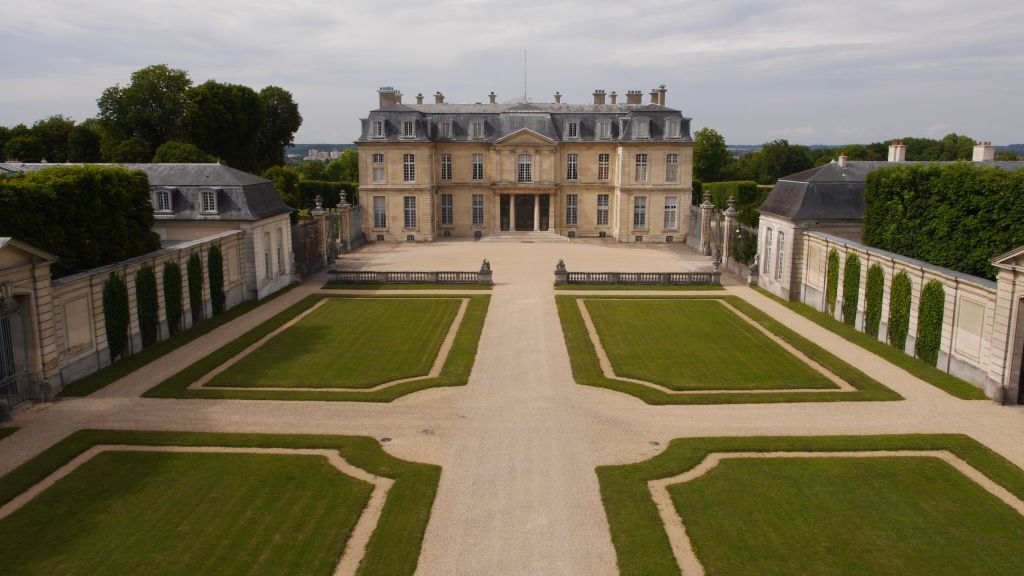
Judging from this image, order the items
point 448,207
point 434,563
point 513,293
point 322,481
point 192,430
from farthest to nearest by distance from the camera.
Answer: point 448,207
point 513,293
point 192,430
point 322,481
point 434,563

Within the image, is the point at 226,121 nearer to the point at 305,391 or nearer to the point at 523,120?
the point at 523,120

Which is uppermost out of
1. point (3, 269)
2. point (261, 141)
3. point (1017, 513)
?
point (261, 141)

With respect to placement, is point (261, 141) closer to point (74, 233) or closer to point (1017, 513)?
point (74, 233)

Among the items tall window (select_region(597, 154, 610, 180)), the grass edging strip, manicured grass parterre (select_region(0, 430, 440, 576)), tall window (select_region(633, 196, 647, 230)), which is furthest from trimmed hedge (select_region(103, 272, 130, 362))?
tall window (select_region(597, 154, 610, 180))

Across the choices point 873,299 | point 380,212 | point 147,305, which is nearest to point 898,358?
point 873,299

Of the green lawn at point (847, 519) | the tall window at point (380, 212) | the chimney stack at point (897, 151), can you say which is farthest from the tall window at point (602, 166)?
the green lawn at point (847, 519)

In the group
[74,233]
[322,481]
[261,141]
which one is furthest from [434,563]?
[261,141]

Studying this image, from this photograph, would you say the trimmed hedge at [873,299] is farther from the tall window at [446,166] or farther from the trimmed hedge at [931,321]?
the tall window at [446,166]

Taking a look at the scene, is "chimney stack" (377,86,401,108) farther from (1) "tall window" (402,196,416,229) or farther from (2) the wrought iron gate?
(2) the wrought iron gate

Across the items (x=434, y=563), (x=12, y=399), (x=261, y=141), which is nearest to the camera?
(x=434, y=563)
